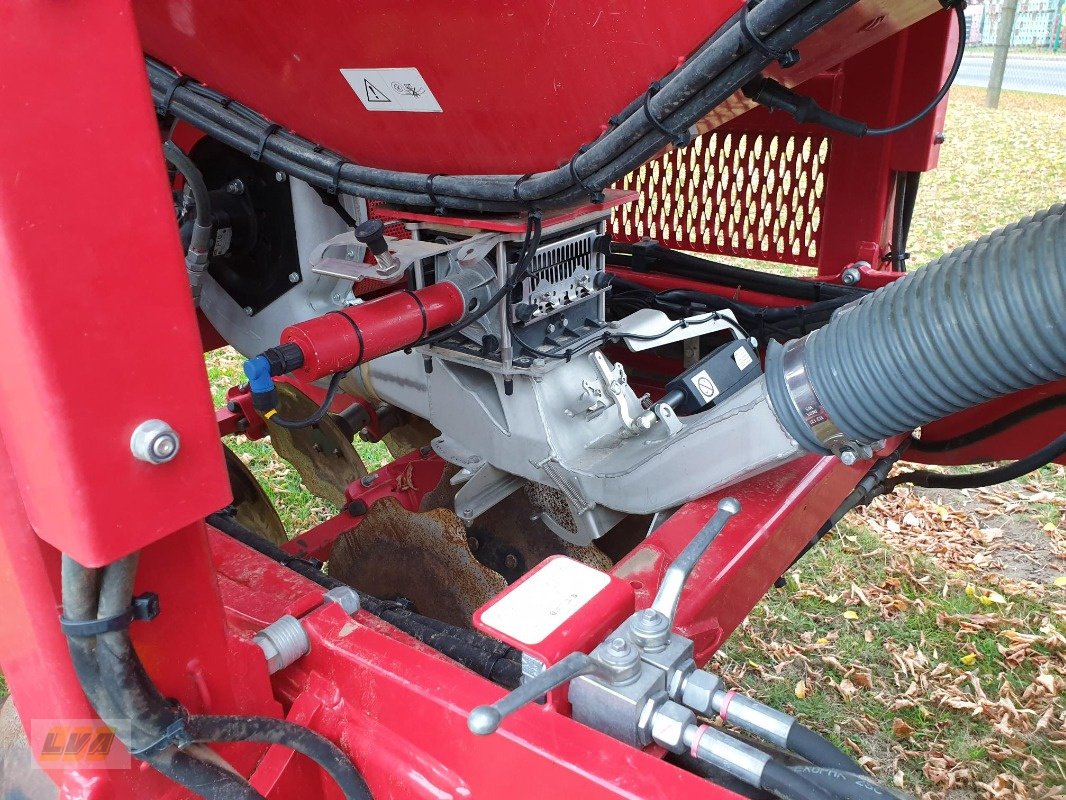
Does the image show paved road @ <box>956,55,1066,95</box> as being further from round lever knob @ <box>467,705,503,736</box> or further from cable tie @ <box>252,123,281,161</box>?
round lever knob @ <box>467,705,503,736</box>

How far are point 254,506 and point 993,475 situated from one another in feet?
6.43

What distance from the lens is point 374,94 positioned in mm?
1399

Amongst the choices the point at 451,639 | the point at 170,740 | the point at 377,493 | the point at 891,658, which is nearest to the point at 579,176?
the point at 451,639

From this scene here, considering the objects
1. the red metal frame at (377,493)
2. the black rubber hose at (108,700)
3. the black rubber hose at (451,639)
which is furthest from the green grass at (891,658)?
the black rubber hose at (108,700)

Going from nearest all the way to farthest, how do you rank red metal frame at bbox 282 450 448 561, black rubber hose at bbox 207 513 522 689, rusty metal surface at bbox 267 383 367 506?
black rubber hose at bbox 207 513 522 689
red metal frame at bbox 282 450 448 561
rusty metal surface at bbox 267 383 367 506

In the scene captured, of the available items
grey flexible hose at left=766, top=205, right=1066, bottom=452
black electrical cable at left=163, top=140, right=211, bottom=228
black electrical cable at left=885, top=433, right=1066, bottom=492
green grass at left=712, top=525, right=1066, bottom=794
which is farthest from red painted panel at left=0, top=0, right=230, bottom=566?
green grass at left=712, top=525, right=1066, bottom=794

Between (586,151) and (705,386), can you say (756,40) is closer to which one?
(586,151)

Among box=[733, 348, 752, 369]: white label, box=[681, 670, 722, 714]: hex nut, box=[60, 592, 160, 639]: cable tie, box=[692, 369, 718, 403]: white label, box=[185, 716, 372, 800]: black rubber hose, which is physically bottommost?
box=[185, 716, 372, 800]: black rubber hose

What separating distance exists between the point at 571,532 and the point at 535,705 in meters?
1.00

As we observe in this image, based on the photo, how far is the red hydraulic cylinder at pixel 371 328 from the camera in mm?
1385

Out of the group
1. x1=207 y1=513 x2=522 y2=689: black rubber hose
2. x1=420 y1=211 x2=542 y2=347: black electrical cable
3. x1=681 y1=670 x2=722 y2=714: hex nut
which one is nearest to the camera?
x1=681 y1=670 x2=722 y2=714: hex nut

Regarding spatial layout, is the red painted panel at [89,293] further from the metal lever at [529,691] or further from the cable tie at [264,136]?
the cable tie at [264,136]

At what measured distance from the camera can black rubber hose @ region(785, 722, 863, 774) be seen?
0.83 m

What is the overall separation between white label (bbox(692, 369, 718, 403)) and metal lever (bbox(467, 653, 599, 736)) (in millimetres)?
761
